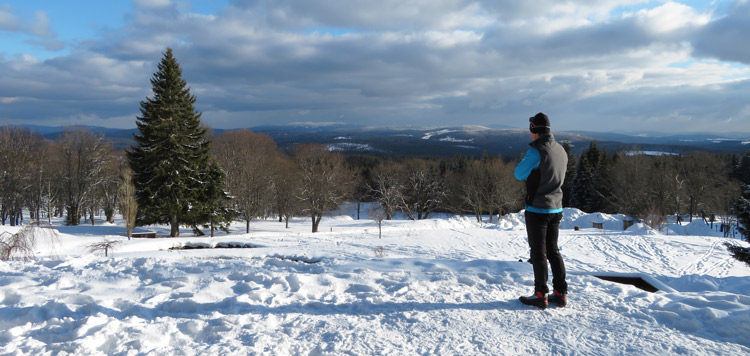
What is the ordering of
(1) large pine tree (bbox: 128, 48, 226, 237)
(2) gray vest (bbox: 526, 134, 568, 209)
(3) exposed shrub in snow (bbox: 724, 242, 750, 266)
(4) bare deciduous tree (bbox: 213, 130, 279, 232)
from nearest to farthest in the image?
(2) gray vest (bbox: 526, 134, 568, 209)
(3) exposed shrub in snow (bbox: 724, 242, 750, 266)
(1) large pine tree (bbox: 128, 48, 226, 237)
(4) bare deciduous tree (bbox: 213, 130, 279, 232)

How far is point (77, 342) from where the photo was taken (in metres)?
3.29

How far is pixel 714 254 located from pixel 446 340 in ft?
76.7

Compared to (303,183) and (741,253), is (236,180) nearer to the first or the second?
(303,183)

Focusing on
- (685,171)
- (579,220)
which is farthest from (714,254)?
(685,171)

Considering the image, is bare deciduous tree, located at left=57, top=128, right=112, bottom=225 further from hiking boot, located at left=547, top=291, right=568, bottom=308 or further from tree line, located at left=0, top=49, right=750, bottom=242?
hiking boot, located at left=547, top=291, right=568, bottom=308

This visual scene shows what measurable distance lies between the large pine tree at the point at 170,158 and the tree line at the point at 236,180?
2.6 inches

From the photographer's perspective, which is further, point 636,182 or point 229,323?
point 636,182

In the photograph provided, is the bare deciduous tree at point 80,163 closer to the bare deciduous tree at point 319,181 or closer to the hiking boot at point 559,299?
the bare deciduous tree at point 319,181

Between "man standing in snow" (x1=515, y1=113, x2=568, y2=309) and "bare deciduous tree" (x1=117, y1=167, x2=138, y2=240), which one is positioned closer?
"man standing in snow" (x1=515, y1=113, x2=568, y2=309)

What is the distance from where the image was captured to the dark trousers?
4.31 m

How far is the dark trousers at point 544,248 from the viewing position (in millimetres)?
4309

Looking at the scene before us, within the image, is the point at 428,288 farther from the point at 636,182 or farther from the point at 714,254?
the point at 636,182

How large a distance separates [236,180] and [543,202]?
3669 cm

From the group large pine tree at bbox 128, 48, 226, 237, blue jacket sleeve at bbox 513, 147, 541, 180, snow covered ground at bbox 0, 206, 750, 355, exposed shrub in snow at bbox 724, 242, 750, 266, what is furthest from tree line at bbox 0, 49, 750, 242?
blue jacket sleeve at bbox 513, 147, 541, 180
